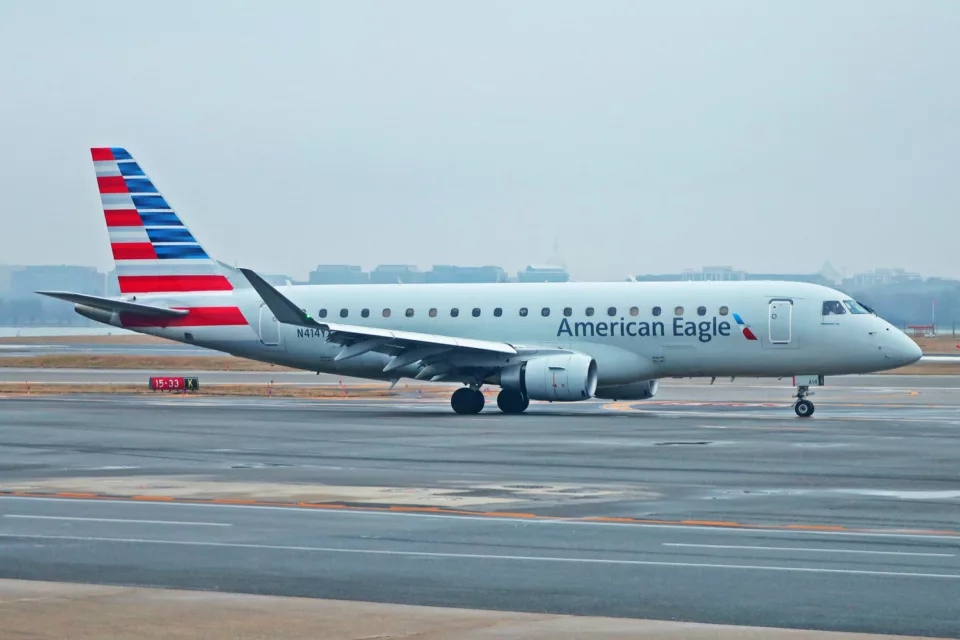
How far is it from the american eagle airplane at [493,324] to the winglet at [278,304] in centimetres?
6

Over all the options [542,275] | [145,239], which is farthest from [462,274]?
[145,239]

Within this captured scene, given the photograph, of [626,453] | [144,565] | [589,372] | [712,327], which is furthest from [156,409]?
[144,565]

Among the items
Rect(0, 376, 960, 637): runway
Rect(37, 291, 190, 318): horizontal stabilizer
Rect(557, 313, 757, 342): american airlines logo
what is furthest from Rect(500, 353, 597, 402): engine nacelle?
Rect(37, 291, 190, 318): horizontal stabilizer

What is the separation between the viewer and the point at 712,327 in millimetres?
39375

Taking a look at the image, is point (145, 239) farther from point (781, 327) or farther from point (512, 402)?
point (781, 327)

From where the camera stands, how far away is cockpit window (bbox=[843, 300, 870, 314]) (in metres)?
39.4

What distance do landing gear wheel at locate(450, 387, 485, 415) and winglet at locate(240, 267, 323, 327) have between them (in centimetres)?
481

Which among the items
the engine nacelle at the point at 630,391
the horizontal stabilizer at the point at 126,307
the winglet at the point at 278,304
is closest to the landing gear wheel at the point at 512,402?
the engine nacelle at the point at 630,391

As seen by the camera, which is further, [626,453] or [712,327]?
[712,327]

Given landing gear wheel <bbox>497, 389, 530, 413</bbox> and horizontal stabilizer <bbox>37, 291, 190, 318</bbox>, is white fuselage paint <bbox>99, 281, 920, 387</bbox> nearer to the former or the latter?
landing gear wheel <bbox>497, 389, 530, 413</bbox>

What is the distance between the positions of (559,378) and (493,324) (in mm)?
4521

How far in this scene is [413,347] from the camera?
3988 cm

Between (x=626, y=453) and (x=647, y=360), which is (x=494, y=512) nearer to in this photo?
(x=626, y=453)

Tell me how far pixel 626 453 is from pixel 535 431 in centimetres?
651
